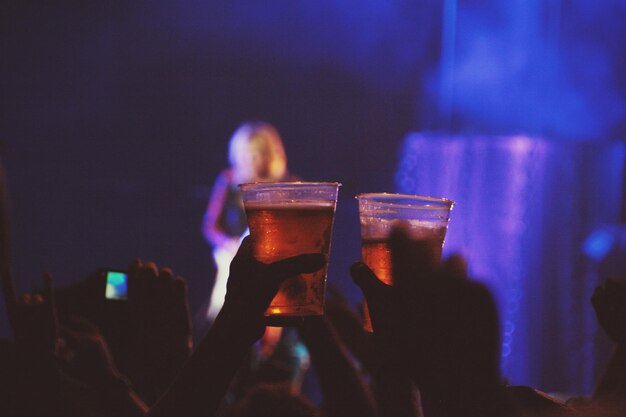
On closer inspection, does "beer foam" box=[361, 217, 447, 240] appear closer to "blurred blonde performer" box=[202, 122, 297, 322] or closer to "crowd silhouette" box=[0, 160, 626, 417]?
"crowd silhouette" box=[0, 160, 626, 417]

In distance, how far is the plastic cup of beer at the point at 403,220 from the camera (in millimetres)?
1134

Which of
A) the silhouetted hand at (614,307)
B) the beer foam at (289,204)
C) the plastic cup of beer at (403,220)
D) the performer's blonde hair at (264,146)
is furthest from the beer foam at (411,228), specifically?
the performer's blonde hair at (264,146)

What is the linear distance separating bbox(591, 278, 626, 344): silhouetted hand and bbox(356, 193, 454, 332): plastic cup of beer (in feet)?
1.23

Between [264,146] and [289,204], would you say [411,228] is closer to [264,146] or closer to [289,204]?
[289,204]

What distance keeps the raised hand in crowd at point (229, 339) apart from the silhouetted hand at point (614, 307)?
0.66 m

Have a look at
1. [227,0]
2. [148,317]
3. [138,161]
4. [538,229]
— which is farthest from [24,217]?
[538,229]

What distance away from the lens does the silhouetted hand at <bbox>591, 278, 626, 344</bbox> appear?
47.3 inches

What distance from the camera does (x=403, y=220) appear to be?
114 cm

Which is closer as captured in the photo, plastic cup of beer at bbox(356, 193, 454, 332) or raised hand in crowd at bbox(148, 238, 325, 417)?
raised hand in crowd at bbox(148, 238, 325, 417)

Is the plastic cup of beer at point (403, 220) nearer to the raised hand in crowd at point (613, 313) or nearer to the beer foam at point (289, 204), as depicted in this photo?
the beer foam at point (289, 204)

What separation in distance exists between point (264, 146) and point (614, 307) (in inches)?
165

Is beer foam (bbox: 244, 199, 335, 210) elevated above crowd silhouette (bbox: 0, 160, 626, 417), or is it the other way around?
beer foam (bbox: 244, 199, 335, 210)

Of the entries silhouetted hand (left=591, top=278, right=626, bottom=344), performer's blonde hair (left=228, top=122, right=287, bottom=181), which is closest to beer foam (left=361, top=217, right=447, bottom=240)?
silhouetted hand (left=591, top=278, right=626, bottom=344)

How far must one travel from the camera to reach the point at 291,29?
5.89 m
